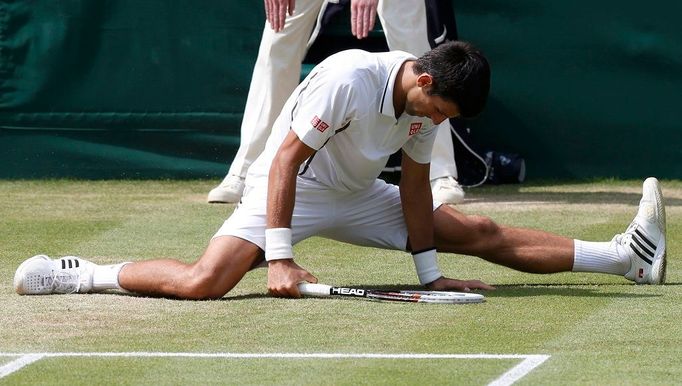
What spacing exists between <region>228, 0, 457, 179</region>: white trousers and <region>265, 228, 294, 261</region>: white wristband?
3.53 meters

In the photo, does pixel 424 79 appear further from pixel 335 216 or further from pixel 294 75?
pixel 294 75

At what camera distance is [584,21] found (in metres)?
10.5

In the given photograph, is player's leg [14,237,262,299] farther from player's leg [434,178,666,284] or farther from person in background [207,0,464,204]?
person in background [207,0,464,204]

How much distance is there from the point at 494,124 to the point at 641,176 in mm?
1108

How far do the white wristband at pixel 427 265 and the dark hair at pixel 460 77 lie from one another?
0.72 metres

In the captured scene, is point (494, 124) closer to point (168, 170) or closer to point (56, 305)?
point (168, 170)

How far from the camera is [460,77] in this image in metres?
5.62

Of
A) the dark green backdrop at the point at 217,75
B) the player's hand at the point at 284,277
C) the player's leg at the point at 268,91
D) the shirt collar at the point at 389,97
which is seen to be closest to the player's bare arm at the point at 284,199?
the player's hand at the point at 284,277

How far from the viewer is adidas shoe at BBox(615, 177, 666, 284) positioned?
21.0ft

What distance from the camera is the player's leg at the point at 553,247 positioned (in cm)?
629

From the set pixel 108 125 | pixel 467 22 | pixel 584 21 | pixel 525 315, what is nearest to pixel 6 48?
pixel 108 125

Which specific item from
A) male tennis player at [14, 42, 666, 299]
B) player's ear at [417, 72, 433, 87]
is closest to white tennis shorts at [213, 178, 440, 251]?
male tennis player at [14, 42, 666, 299]

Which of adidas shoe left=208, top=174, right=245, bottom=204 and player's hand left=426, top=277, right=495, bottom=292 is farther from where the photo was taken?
adidas shoe left=208, top=174, right=245, bottom=204

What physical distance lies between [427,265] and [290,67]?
3.47 m
